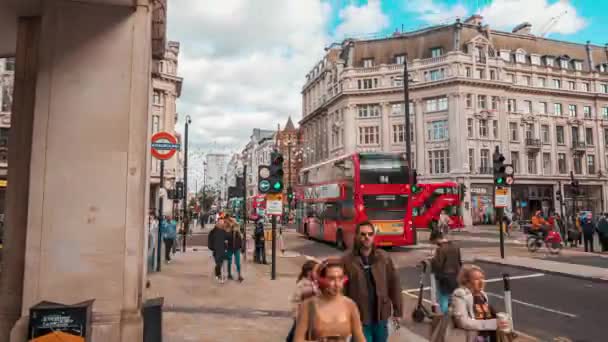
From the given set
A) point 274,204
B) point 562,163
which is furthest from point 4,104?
point 562,163

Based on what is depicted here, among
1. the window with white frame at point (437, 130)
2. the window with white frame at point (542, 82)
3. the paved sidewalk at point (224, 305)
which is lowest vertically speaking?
the paved sidewalk at point (224, 305)

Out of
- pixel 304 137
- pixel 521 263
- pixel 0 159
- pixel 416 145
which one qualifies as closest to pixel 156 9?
pixel 521 263

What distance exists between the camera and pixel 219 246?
11.4 m

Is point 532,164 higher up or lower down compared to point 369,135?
lower down

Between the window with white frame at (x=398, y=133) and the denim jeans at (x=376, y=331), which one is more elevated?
the window with white frame at (x=398, y=133)

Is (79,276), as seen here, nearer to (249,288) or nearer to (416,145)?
(249,288)

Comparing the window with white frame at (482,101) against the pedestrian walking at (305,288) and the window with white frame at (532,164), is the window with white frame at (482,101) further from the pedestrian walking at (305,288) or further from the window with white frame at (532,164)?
the pedestrian walking at (305,288)

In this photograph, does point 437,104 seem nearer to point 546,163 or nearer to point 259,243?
point 546,163

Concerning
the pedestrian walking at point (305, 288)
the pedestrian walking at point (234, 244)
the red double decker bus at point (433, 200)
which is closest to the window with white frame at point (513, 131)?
the red double decker bus at point (433, 200)

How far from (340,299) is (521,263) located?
13077mm

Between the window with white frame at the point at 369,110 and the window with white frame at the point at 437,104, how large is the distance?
238 inches

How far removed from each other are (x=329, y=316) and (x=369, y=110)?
54031 millimetres

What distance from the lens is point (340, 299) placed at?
128 inches

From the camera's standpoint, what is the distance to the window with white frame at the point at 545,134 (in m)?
54.4
